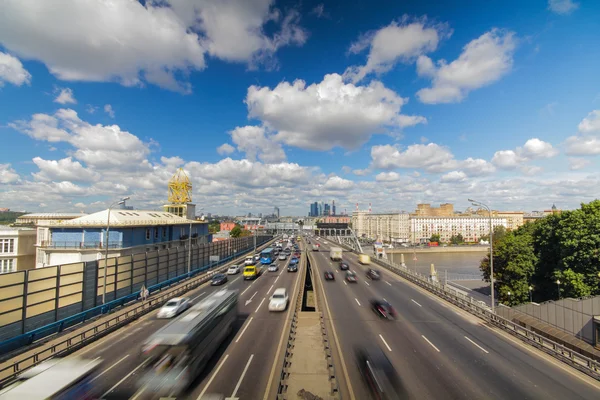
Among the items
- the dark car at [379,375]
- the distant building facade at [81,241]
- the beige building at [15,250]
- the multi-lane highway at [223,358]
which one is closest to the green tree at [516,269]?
the dark car at [379,375]

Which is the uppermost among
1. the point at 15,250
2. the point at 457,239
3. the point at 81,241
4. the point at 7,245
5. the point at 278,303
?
the point at 81,241

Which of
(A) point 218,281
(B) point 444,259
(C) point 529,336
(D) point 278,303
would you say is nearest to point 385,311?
(D) point 278,303

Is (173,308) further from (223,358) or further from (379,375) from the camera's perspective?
(379,375)

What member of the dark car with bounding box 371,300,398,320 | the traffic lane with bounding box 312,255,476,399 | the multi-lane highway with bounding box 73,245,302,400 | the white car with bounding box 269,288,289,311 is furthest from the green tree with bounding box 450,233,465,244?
the multi-lane highway with bounding box 73,245,302,400

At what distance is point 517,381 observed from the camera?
13.5m

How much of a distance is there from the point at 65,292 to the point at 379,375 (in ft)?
71.9

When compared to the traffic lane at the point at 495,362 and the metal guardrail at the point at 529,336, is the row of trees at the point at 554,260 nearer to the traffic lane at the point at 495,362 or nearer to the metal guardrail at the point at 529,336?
the metal guardrail at the point at 529,336

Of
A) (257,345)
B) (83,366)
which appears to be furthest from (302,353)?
(83,366)

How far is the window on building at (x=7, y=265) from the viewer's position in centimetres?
4434

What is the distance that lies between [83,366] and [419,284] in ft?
123

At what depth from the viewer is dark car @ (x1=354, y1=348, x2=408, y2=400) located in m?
11.7

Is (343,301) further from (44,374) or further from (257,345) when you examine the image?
(44,374)

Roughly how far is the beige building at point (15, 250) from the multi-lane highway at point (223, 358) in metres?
39.0

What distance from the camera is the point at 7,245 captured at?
45.6m
